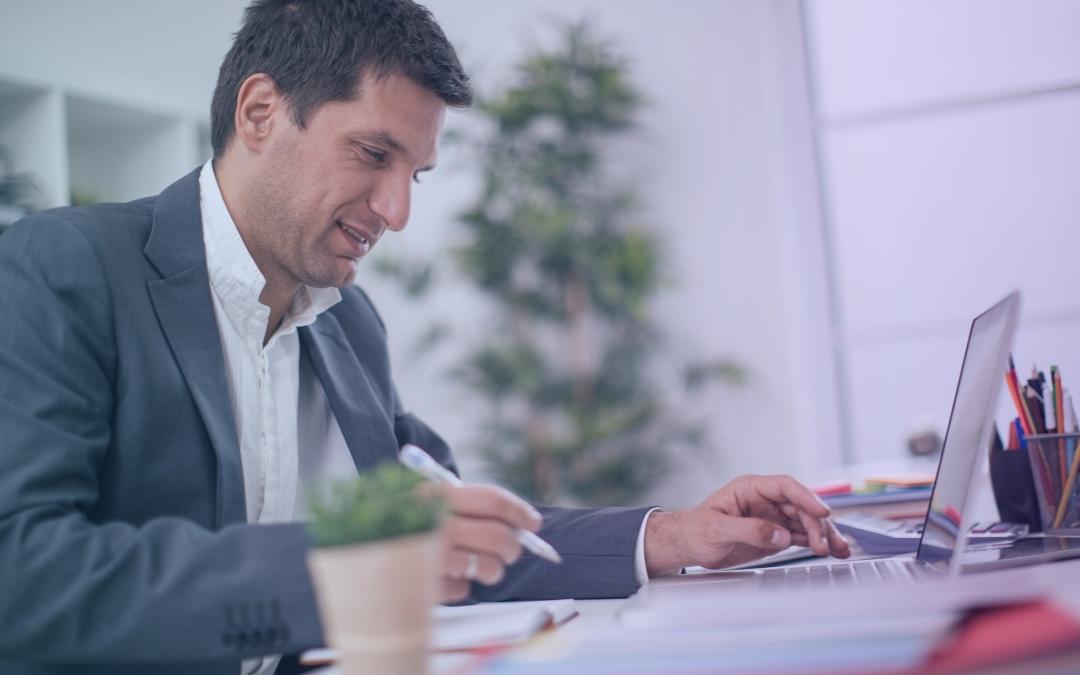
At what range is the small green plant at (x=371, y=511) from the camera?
0.52 meters

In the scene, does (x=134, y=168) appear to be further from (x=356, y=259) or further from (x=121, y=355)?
(x=121, y=355)

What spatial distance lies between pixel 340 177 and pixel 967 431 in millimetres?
827

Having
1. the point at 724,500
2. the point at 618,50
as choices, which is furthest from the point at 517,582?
the point at 618,50

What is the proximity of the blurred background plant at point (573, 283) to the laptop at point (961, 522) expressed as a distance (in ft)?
7.87

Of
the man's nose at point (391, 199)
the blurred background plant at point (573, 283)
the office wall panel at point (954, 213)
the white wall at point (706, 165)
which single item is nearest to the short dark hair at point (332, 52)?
the man's nose at point (391, 199)

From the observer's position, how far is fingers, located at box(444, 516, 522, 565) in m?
0.69

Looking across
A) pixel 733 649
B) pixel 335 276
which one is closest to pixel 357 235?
pixel 335 276

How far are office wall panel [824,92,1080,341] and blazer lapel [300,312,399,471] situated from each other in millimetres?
2381

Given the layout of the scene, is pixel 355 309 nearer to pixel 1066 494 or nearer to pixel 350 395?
pixel 350 395

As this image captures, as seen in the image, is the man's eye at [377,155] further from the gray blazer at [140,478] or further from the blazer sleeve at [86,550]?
the blazer sleeve at [86,550]

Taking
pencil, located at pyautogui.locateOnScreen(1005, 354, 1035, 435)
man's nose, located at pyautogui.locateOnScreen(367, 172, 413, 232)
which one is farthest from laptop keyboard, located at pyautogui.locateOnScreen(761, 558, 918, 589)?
man's nose, located at pyautogui.locateOnScreen(367, 172, 413, 232)

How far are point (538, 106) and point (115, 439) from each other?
2.76 meters

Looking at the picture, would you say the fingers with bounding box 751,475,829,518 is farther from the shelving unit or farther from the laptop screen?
the shelving unit

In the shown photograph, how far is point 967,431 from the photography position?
103cm
